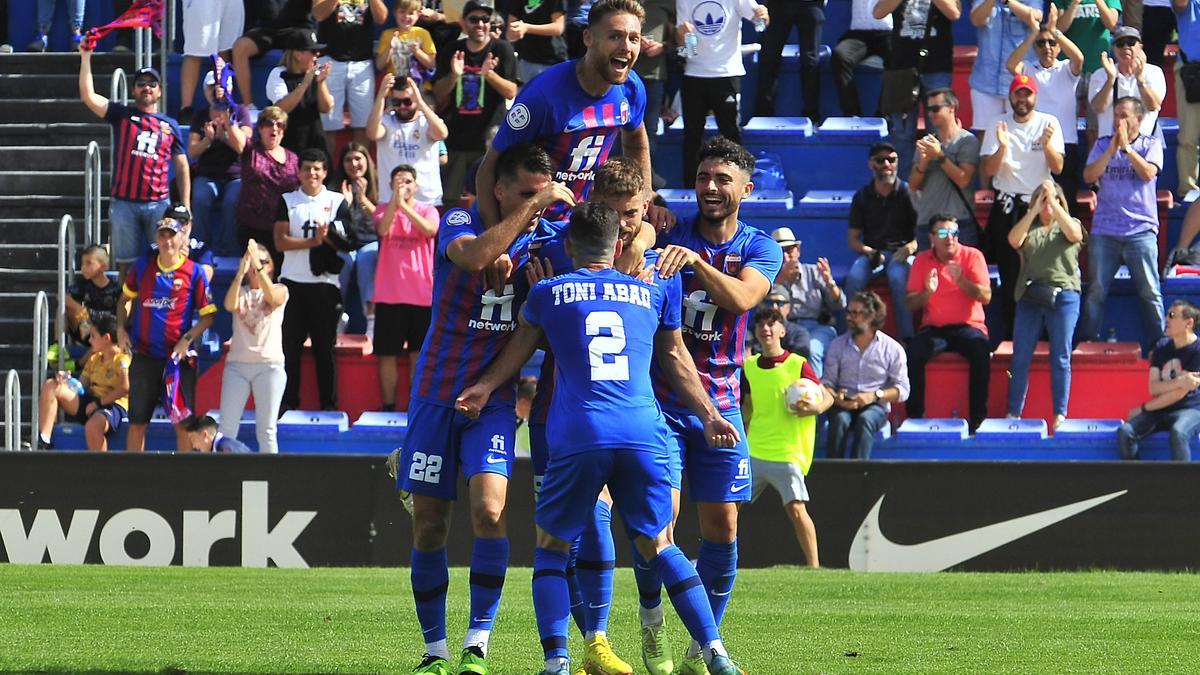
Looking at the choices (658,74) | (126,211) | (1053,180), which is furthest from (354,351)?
(1053,180)

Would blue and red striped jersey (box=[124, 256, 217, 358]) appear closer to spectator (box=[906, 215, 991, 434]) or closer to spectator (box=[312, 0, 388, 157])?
spectator (box=[312, 0, 388, 157])

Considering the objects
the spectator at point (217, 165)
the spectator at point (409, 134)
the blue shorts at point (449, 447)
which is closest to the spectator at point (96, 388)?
the spectator at point (217, 165)

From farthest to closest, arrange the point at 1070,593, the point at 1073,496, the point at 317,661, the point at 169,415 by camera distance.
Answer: the point at 169,415
the point at 1073,496
the point at 1070,593
the point at 317,661

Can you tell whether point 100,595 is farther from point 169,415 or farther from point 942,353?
point 942,353

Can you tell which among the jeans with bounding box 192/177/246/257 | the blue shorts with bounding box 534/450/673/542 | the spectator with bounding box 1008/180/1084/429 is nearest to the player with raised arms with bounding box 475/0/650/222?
the blue shorts with bounding box 534/450/673/542

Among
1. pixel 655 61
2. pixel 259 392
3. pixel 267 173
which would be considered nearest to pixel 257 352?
pixel 259 392

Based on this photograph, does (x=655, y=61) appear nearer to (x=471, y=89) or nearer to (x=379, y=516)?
(x=471, y=89)

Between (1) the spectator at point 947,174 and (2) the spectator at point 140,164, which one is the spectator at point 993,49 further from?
(2) the spectator at point 140,164

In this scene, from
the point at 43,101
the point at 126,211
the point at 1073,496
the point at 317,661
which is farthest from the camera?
the point at 43,101

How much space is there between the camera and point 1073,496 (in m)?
13.9

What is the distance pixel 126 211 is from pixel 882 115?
7.45 meters

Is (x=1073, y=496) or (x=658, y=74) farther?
(x=658, y=74)

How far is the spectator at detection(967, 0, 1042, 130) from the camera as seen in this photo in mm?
17188

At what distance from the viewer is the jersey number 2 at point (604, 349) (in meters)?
6.86
